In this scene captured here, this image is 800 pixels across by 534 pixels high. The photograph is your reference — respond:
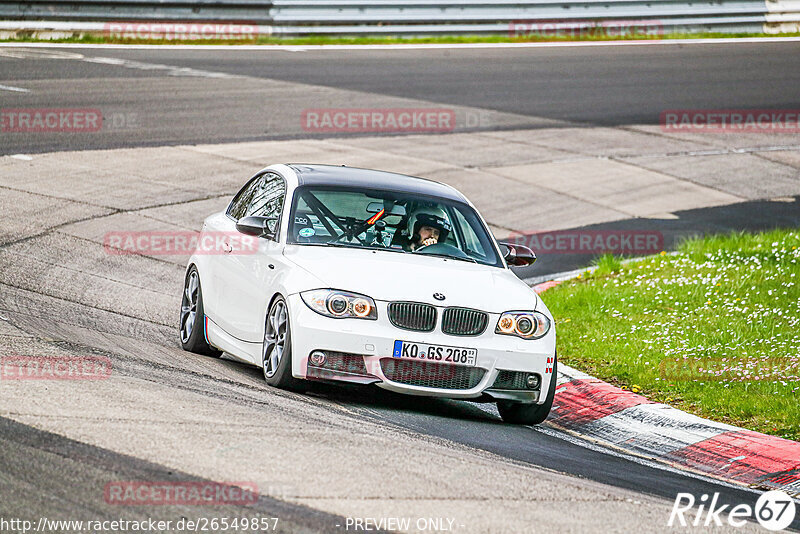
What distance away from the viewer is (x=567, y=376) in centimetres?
1012

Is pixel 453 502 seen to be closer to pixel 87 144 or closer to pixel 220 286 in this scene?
pixel 220 286

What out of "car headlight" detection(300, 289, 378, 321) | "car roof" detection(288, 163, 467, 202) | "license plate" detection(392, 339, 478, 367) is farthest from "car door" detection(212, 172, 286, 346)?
"license plate" detection(392, 339, 478, 367)

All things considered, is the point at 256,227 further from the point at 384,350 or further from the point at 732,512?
the point at 732,512

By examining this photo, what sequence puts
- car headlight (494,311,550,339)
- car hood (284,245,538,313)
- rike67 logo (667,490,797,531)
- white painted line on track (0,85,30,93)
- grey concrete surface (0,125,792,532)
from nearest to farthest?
grey concrete surface (0,125,792,532) → rike67 logo (667,490,797,531) → car hood (284,245,538,313) → car headlight (494,311,550,339) → white painted line on track (0,85,30,93)

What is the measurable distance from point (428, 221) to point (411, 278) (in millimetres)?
1131

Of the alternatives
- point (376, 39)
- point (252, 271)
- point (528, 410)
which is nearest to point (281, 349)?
point (252, 271)

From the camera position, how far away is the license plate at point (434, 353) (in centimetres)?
830

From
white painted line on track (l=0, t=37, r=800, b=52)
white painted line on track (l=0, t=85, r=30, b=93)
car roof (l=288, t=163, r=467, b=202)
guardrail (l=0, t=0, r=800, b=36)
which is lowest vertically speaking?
car roof (l=288, t=163, r=467, b=202)

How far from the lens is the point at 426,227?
9602 millimetres

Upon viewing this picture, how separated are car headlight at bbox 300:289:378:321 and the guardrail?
20890 mm

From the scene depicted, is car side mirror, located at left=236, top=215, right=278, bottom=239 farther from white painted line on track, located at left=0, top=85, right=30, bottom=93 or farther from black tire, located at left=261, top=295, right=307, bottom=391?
white painted line on track, located at left=0, top=85, right=30, bottom=93

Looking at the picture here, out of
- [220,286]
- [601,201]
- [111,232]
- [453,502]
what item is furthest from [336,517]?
[601,201]

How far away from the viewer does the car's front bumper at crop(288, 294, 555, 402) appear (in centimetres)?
827

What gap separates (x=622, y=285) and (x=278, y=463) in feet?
25.9
